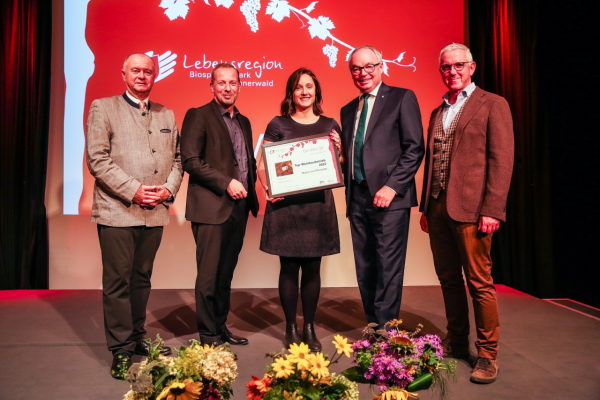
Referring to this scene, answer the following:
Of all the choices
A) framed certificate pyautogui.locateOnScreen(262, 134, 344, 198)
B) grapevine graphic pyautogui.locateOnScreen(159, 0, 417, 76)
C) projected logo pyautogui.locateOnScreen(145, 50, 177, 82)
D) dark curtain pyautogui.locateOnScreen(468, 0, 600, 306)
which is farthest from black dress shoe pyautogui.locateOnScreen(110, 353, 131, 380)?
dark curtain pyautogui.locateOnScreen(468, 0, 600, 306)

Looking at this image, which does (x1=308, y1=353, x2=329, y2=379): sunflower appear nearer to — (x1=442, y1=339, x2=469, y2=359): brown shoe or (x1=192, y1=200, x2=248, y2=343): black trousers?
(x1=192, y1=200, x2=248, y2=343): black trousers

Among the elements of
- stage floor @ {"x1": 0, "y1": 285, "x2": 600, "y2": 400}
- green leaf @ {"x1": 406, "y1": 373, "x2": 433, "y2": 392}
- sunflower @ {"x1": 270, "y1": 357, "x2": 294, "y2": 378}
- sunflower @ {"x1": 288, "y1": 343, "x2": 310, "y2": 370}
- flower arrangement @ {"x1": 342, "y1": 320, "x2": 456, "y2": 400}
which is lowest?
stage floor @ {"x1": 0, "y1": 285, "x2": 600, "y2": 400}

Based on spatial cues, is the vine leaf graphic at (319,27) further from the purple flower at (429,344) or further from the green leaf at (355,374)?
the green leaf at (355,374)

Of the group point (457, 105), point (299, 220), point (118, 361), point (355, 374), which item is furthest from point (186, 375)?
point (457, 105)

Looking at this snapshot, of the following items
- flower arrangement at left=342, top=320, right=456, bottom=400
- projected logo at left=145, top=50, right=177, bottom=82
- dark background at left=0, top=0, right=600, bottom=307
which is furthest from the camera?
projected logo at left=145, top=50, right=177, bottom=82

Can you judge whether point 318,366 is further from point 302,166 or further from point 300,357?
point 302,166

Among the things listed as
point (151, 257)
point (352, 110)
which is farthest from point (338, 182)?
point (151, 257)

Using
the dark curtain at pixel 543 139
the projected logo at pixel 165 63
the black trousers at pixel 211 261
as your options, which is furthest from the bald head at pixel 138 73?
the dark curtain at pixel 543 139

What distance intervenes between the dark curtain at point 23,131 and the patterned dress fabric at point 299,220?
9.28ft

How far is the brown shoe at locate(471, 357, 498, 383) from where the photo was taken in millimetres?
2100

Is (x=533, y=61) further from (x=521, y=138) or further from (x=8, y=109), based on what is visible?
(x=8, y=109)

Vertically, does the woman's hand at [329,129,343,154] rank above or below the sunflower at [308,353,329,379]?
above

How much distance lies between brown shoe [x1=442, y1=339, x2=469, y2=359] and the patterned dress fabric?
83 cm

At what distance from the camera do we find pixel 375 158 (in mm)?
2369
